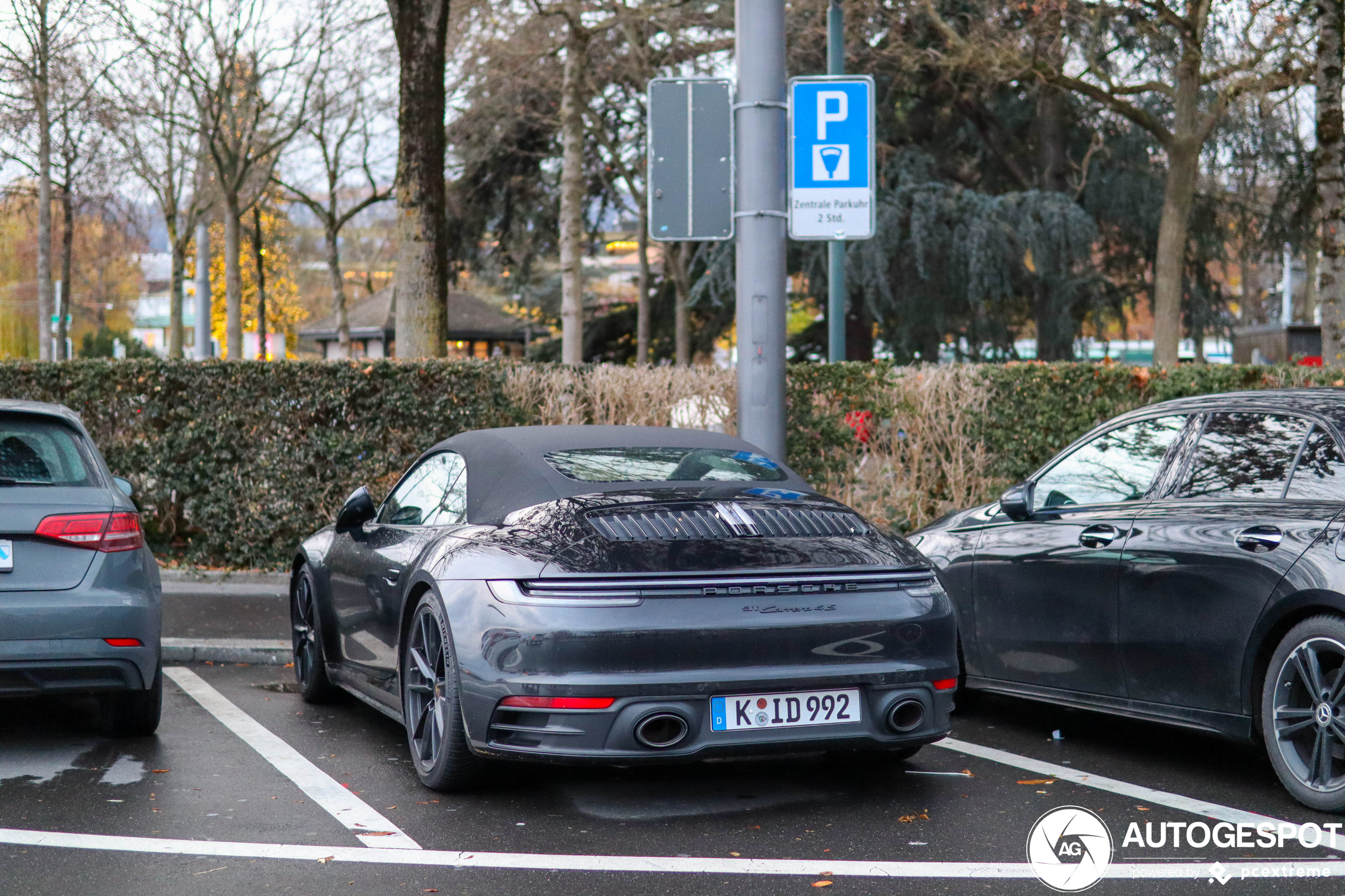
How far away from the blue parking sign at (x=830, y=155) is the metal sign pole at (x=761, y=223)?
0.24 m

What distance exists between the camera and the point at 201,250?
96.1ft

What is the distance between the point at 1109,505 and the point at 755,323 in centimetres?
344

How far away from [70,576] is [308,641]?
5.31 ft

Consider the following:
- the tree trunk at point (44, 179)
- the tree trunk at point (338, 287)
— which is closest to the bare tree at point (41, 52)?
the tree trunk at point (44, 179)

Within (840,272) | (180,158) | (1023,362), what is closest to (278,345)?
(180,158)

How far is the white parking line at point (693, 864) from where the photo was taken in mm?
4305

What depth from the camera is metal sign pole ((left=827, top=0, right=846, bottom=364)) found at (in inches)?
583

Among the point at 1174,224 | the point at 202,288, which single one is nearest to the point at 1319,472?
the point at 1174,224

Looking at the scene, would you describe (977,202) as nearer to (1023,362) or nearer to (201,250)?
(1023,362)

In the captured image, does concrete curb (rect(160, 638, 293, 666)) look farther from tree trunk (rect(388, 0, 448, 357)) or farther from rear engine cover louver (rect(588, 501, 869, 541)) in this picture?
tree trunk (rect(388, 0, 448, 357))

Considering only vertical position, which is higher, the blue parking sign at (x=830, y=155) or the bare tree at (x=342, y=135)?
the bare tree at (x=342, y=135)

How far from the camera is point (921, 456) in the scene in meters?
11.5

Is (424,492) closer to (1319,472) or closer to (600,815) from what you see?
(600,815)

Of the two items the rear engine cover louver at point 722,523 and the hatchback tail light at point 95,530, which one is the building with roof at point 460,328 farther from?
the rear engine cover louver at point 722,523
